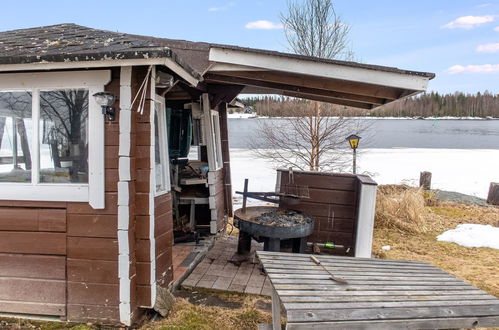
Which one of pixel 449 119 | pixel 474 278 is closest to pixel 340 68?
pixel 474 278

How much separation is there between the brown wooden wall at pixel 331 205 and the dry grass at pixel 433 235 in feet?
2.47

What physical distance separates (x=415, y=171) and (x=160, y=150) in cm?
1499

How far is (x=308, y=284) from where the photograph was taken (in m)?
2.32

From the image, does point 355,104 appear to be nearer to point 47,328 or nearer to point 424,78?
point 424,78

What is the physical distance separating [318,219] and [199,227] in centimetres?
192

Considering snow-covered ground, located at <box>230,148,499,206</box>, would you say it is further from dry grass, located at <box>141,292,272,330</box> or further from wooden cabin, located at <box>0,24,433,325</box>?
wooden cabin, located at <box>0,24,433,325</box>

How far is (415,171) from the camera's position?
15.9 m

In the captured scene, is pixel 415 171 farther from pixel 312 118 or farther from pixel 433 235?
pixel 433 235

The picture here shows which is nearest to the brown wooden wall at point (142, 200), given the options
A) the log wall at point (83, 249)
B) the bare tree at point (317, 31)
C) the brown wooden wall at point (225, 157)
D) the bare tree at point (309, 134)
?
the log wall at point (83, 249)

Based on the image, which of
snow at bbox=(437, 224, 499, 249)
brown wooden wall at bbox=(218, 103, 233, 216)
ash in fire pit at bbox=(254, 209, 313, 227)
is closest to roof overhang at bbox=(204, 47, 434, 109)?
ash in fire pit at bbox=(254, 209, 313, 227)

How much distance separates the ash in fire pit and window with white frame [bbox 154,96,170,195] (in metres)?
1.28

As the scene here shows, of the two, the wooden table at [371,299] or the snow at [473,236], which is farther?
the snow at [473,236]

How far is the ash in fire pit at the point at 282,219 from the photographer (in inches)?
163

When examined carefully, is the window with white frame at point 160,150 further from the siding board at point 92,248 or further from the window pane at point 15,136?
the window pane at point 15,136
